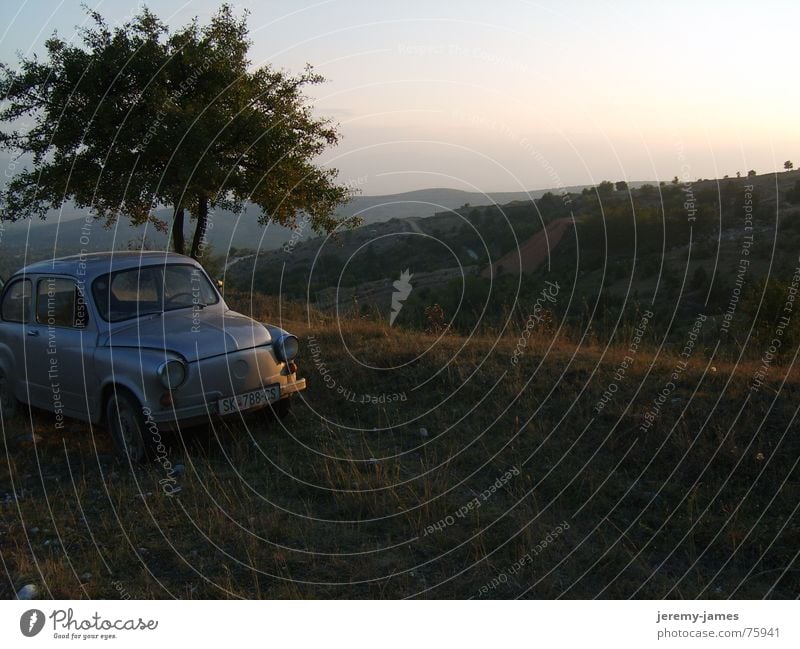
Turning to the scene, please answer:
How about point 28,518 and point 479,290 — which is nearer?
point 28,518

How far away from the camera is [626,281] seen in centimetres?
2689

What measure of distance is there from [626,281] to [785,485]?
22248mm

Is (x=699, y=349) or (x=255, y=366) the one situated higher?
(x=255, y=366)

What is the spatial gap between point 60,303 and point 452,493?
4607 millimetres

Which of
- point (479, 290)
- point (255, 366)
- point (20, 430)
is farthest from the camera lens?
point (479, 290)

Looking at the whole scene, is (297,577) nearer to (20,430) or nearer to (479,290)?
(20,430)

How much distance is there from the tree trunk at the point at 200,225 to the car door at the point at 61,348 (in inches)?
336

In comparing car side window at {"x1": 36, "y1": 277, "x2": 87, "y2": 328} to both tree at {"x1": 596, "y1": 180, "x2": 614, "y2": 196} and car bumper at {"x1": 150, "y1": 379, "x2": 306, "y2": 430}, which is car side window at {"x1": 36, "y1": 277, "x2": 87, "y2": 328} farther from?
tree at {"x1": 596, "y1": 180, "x2": 614, "y2": 196}

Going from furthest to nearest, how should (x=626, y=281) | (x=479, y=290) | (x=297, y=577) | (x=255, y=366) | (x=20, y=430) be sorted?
(x=626, y=281) < (x=479, y=290) < (x=20, y=430) < (x=255, y=366) < (x=297, y=577)

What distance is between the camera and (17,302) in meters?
8.17

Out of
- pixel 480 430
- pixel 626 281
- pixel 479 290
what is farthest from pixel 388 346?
pixel 626 281

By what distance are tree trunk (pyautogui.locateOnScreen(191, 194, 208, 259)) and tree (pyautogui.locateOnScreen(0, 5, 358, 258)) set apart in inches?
10.9

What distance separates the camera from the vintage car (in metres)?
6.54

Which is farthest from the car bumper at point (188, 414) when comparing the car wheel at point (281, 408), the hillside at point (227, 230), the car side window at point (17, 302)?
the hillside at point (227, 230)
